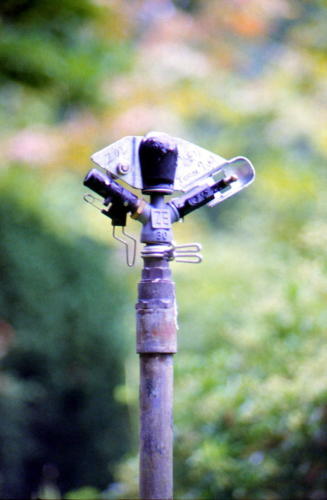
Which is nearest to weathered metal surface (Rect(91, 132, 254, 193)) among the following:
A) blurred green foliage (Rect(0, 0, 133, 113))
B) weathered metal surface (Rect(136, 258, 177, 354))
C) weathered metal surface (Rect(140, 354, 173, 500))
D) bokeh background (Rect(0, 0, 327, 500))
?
weathered metal surface (Rect(136, 258, 177, 354))

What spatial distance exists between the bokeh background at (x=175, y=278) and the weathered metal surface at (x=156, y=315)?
113 cm

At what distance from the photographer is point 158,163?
7.12 feet

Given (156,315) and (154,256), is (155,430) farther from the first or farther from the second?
(154,256)

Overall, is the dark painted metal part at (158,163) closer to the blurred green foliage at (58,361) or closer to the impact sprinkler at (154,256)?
the impact sprinkler at (154,256)

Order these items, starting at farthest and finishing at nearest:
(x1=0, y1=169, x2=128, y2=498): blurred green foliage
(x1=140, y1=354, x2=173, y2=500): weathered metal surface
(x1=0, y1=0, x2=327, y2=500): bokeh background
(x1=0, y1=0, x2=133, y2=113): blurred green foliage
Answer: (x1=0, y1=169, x2=128, y2=498): blurred green foliage → (x1=0, y1=0, x2=133, y2=113): blurred green foliage → (x1=0, y1=0, x2=327, y2=500): bokeh background → (x1=140, y1=354, x2=173, y2=500): weathered metal surface


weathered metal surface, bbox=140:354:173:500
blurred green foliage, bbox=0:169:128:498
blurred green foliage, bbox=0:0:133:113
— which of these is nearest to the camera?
weathered metal surface, bbox=140:354:173:500

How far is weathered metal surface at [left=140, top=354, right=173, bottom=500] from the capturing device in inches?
83.0

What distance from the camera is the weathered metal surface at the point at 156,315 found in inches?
83.7

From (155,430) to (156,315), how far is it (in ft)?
1.12

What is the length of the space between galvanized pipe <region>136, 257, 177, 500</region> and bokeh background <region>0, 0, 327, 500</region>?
111 centimetres

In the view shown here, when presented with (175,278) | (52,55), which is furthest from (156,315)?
(175,278)

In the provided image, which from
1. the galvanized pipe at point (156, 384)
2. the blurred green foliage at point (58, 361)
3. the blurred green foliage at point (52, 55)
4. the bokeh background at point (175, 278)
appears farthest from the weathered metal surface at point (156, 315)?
the blurred green foliage at point (58, 361)

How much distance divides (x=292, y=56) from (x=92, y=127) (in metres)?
2.33

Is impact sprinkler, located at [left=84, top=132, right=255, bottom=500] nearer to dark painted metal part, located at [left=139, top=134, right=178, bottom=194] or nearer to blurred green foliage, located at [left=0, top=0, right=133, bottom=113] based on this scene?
dark painted metal part, located at [left=139, top=134, right=178, bottom=194]
